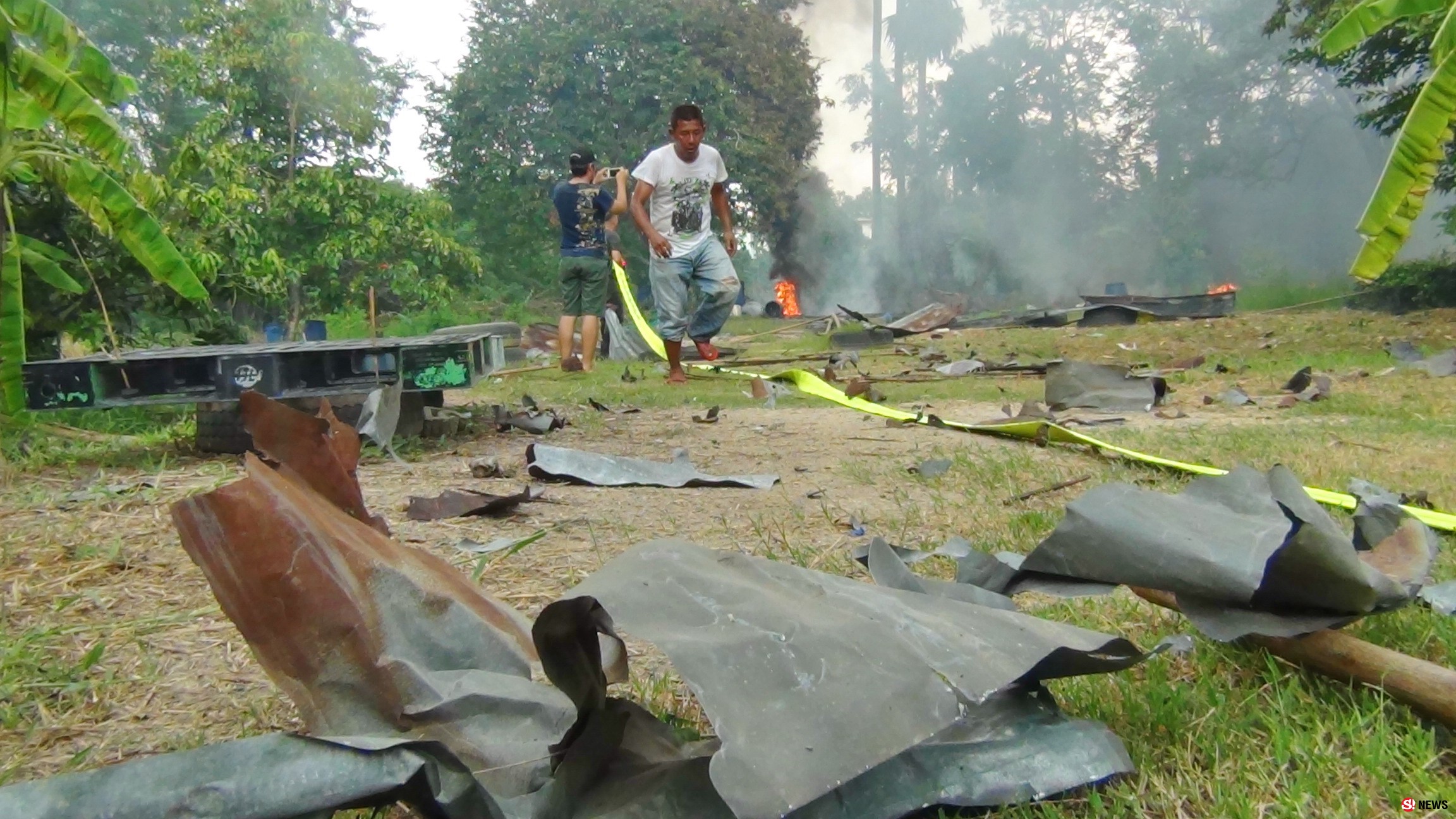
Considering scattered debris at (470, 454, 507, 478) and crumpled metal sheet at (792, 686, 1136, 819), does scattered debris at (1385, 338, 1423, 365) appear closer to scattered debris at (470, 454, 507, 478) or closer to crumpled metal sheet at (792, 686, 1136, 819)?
scattered debris at (470, 454, 507, 478)

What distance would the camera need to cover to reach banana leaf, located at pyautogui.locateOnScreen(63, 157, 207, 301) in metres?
3.88

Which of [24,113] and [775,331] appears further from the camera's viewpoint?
[775,331]

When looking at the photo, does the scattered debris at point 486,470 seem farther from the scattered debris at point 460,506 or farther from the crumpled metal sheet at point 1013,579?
the crumpled metal sheet at point 1013,579

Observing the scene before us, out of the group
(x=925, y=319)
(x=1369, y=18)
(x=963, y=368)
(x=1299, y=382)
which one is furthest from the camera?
(x=925, y=319)

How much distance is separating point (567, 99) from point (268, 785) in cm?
2567

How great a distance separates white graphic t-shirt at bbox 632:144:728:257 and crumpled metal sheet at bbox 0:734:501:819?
673 cm

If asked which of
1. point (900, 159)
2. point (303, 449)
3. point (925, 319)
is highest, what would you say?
point (900, 159)

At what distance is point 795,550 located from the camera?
2.53m

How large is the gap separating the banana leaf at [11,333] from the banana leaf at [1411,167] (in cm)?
499

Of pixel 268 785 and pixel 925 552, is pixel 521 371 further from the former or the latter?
pixel 268 785

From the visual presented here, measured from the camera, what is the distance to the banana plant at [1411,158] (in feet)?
12.1

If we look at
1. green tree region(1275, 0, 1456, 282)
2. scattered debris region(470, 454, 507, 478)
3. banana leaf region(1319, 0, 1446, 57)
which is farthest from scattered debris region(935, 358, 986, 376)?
scattered debris region(470, 454, 507, 478)

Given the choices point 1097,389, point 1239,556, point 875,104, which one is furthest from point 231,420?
point 875,104

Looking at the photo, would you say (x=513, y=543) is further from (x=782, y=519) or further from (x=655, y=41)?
(x=655, y=41)
